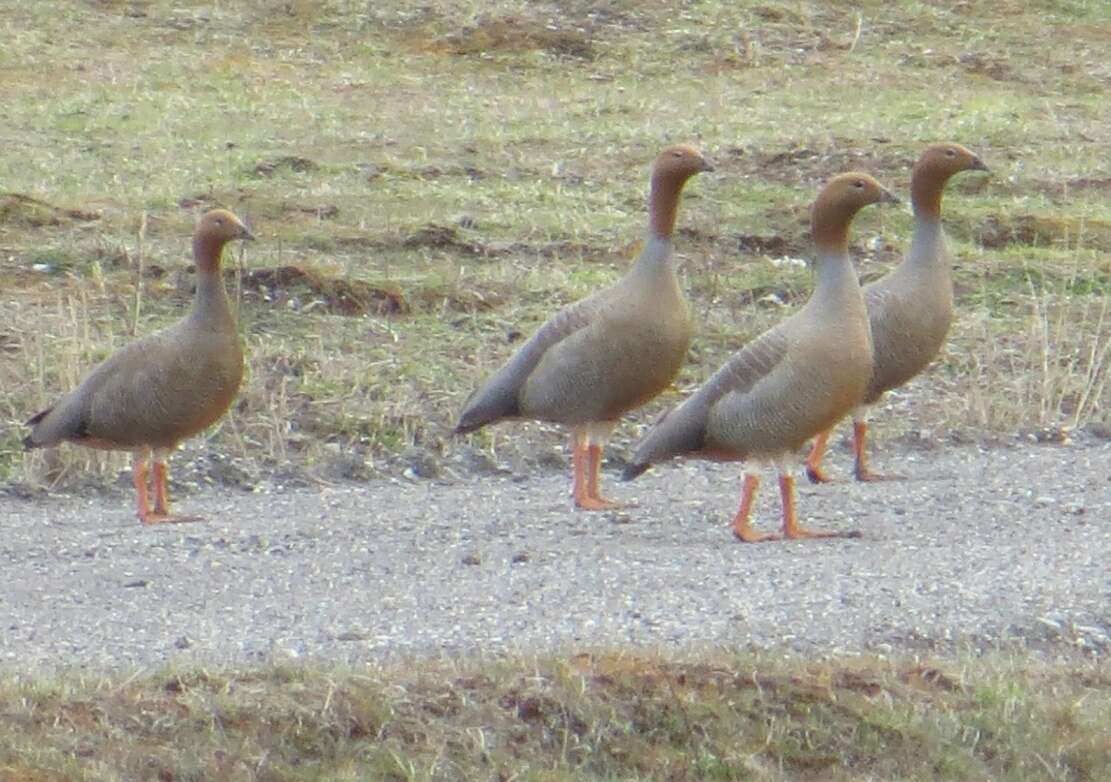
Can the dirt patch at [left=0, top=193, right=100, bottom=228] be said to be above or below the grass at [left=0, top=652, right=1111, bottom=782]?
below

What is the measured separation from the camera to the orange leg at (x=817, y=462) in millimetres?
9594

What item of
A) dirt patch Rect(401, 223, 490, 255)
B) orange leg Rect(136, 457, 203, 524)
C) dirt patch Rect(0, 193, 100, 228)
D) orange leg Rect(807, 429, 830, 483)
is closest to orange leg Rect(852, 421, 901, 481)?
orange leg Rect(807, 429, 830, 483)

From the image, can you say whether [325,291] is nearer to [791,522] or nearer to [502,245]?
[502,245]

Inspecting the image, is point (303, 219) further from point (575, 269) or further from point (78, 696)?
point (78, 696)

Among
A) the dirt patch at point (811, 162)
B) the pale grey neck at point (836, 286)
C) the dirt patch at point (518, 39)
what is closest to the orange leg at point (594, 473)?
the pale grey neck at point (836, 286)

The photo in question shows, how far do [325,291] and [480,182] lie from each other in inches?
156

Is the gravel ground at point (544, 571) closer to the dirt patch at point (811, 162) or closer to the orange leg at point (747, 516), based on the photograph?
the orange leg at point (747, 516)

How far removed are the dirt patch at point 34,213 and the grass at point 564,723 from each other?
8266mm

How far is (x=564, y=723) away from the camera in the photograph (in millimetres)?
5852

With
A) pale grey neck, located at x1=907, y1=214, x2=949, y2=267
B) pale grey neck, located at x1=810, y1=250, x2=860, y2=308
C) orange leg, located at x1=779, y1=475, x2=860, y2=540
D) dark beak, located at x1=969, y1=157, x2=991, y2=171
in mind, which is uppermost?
dark beak, located at x1=969, y1=157, x2=991, y2=171

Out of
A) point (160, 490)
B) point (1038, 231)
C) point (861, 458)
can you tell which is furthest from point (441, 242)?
point (160, 490)

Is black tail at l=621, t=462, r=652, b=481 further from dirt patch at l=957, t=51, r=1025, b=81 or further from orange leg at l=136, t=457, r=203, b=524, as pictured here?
dirt patch at l=957, t=51, r=1025, b=81

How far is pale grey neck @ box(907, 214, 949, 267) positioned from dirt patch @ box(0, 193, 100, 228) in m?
6.06

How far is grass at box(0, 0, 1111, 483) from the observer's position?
1072cm
